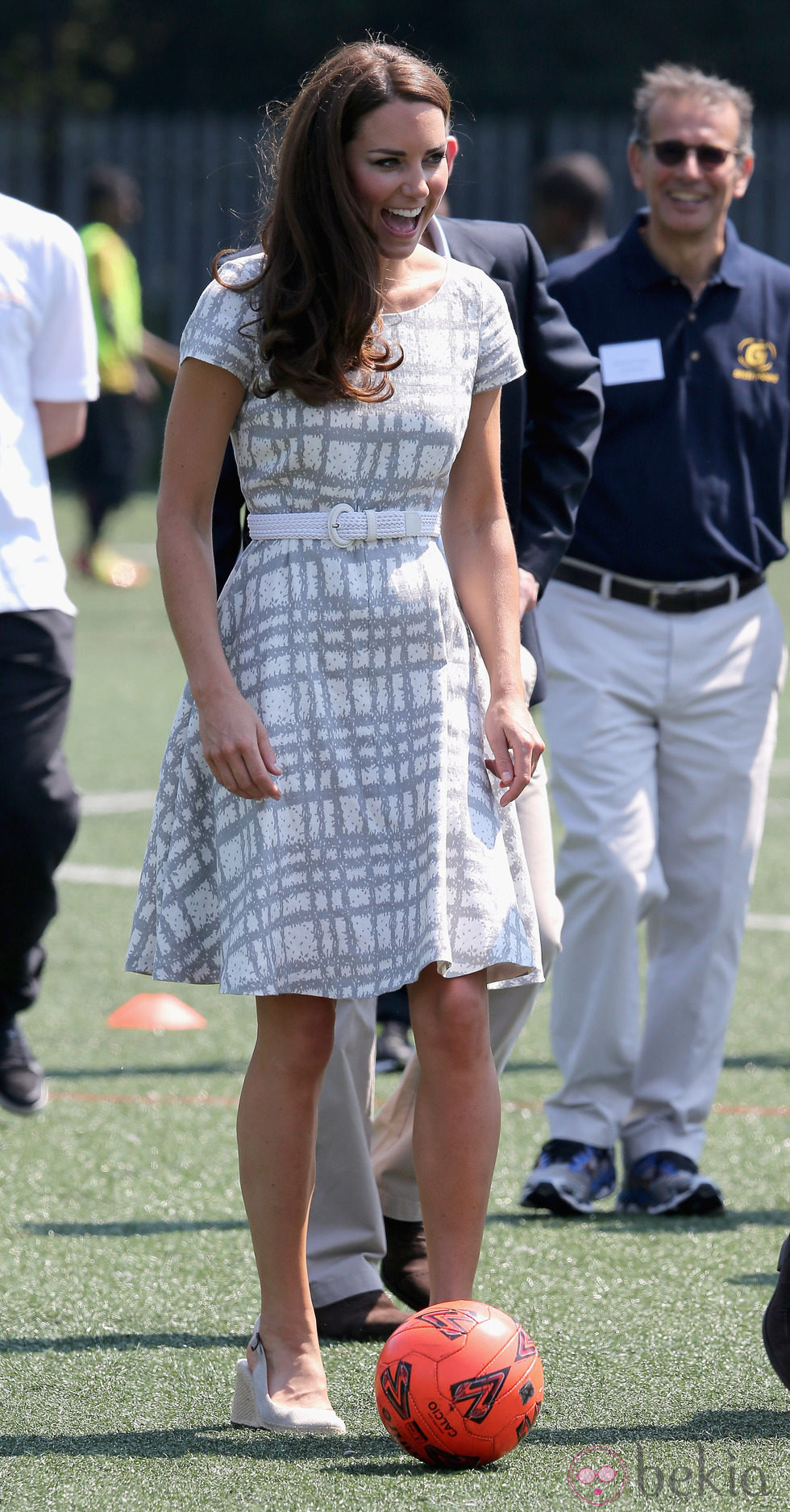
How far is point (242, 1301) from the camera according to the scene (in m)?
4.12

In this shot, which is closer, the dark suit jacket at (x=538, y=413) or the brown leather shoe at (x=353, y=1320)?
the brown leather shoe at (x=353, y=1320)

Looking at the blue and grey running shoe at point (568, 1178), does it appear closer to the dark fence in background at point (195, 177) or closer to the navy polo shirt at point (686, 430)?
the navy polo shirt at point (686, 430)

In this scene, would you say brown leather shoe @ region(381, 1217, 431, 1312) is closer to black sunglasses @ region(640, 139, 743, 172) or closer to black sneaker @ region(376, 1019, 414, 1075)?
black sneaker @ region(376, 1019, 414, 1075)

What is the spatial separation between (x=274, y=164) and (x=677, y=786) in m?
2.20

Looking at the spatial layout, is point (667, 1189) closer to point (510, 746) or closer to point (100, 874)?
point (510, 746)

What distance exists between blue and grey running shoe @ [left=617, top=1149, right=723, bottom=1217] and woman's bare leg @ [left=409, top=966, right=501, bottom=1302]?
155 centimetres

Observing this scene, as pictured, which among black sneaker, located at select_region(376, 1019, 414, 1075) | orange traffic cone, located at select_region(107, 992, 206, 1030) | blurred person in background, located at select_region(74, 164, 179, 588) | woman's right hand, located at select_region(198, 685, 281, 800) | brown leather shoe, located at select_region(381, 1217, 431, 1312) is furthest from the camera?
blurred person in background, located at select_region(74, 164, 179, 588)

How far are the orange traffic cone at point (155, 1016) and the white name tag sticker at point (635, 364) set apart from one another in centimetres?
247

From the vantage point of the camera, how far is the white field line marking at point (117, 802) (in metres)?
9.66

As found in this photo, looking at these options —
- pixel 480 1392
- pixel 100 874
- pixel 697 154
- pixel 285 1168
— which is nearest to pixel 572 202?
pixel 100 874

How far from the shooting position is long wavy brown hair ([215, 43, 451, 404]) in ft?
10.6

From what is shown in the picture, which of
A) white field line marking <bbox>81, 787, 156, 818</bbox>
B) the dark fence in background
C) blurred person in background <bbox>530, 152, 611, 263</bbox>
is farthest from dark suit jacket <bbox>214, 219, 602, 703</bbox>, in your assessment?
the dark fence in background

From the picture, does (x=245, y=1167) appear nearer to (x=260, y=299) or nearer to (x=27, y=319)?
(x=260, y=299)

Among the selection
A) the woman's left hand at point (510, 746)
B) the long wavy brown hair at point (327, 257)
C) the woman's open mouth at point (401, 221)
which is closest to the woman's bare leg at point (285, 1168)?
the woman's left hand at point (510, 746)
